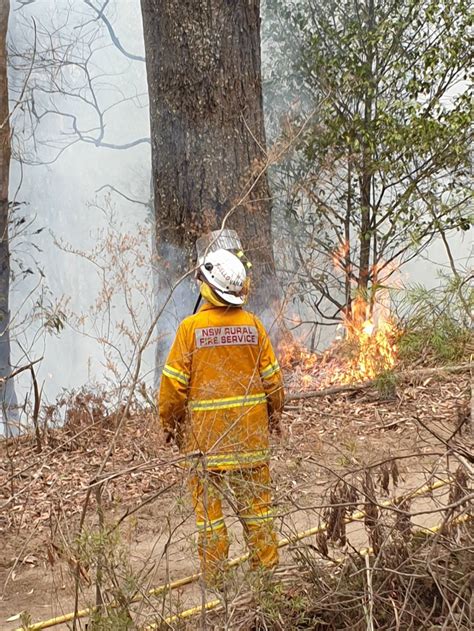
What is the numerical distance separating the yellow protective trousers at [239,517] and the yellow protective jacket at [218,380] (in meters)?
0.22

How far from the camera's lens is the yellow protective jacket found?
4.60 m

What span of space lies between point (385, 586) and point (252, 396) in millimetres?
1473

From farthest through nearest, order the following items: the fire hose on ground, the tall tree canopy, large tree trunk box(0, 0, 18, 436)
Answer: large tree trunk box(0, 0, 18, 436) < the tall tree canopy < the fire hose on ground

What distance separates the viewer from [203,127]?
889cm

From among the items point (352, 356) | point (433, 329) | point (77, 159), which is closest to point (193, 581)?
point (352, 356)

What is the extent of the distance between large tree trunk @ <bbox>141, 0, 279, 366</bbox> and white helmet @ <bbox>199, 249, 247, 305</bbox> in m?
4.01

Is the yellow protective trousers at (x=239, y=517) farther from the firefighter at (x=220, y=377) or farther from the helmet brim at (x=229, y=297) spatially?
the helmet brim at (x=229, y=297)

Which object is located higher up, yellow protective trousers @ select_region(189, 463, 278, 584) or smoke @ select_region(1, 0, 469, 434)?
smoke @ select_region(1, 0, 469, 434)

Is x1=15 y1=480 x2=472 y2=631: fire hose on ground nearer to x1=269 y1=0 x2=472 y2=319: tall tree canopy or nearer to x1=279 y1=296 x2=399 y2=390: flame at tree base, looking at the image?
x1=279 y1=296 x2=399 y2=390: flame at tree base

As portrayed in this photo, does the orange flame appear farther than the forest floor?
Yes

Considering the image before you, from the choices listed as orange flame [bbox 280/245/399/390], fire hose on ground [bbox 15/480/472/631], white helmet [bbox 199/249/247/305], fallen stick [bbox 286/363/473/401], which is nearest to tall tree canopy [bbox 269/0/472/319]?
orange flame [bbox 280/245/399/390]

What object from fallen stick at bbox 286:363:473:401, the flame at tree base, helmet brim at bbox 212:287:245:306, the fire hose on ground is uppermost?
helmet brim at bbox 212:287:245:306

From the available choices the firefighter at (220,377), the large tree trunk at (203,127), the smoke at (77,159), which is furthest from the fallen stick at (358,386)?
the smoke at (77,159)

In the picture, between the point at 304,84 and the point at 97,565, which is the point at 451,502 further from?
the point at 304,84
